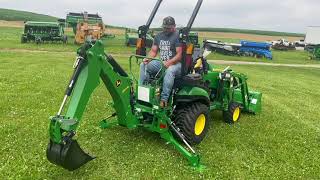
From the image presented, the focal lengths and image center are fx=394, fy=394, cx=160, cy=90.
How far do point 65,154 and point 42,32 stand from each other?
101 feet

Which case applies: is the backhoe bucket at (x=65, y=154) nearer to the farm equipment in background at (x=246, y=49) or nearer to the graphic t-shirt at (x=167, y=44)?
the graphic t-shirt at (x=167, y=44)

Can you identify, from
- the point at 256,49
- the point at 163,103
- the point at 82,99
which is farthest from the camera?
the point at 256,49

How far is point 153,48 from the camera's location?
331 inches

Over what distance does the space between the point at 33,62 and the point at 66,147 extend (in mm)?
15570

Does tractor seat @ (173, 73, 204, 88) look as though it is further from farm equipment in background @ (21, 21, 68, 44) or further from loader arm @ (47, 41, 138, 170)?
farm equipment in background @ (21, 21, 68, 44)

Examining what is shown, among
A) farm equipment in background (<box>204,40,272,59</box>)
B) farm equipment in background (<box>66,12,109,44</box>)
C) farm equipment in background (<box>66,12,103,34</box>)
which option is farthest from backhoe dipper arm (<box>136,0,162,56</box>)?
farm equipment in background (<box>66,12,103,34</box>)

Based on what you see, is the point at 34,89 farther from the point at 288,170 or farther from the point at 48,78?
the point at 288,170

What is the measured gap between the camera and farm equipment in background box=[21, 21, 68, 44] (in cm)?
3362

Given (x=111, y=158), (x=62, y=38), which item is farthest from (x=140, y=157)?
(x=62, y=38)

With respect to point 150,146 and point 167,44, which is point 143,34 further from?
point 150,146

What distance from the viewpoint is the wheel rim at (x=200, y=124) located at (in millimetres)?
8109

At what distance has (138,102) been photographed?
785 centimetres

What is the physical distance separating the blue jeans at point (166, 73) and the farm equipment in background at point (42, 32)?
90.6 ft

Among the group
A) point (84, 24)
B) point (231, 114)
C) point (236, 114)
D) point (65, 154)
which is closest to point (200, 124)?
point (231, 114)
